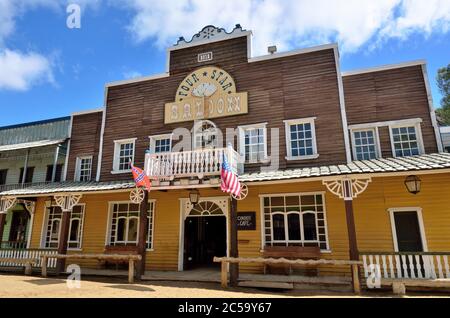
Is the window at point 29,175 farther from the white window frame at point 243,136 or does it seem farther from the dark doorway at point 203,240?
the white window frame at point 243,136

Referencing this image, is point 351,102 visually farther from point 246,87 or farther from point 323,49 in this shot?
point 246,87

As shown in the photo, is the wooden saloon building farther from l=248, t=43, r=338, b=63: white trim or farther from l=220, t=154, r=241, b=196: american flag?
l=220, t=154, r=241, b=196: american flag

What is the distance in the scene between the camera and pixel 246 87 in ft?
40.8

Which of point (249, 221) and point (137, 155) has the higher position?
point (137, 155)

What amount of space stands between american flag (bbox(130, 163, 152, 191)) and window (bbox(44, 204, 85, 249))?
5332 millimetres

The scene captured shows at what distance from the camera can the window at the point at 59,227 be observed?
522 inches

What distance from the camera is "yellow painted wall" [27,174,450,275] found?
9.30 meters

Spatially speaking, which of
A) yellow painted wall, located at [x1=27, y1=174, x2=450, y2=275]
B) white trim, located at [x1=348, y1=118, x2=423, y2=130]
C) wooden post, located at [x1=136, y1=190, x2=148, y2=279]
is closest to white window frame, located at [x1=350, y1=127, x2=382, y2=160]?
white trim, located at [x1=348, y1=118, x2=423, y2=130]

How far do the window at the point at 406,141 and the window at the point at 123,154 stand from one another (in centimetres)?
1045

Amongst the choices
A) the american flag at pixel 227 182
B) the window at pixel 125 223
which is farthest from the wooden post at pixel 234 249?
the window at pixel 125 223

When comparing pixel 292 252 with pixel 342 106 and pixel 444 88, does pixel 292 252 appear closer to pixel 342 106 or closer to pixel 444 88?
pixel 342 106
